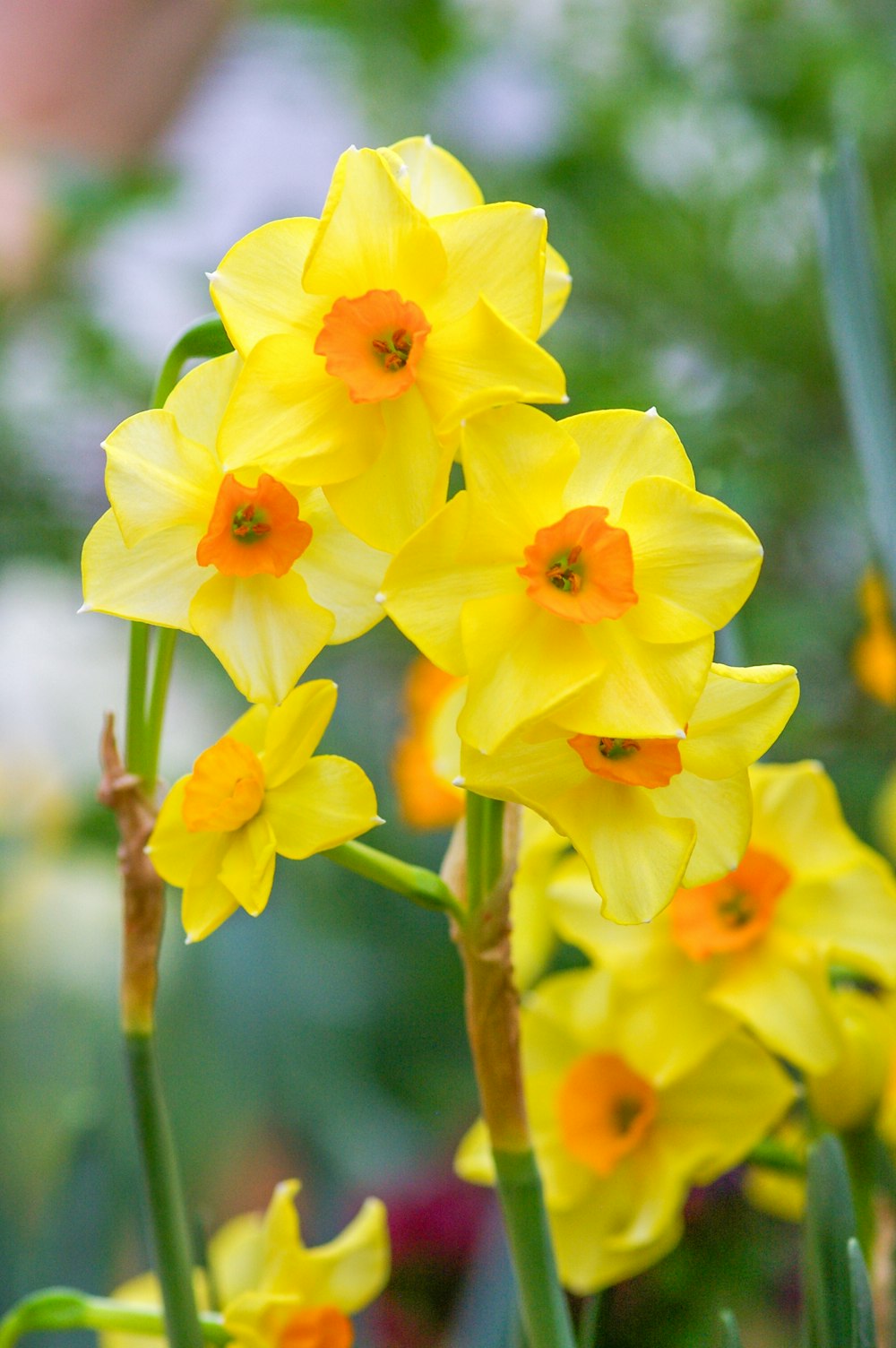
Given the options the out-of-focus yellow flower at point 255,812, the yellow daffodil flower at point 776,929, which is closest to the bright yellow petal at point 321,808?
the out-of-focus yellow flower at point 255,812

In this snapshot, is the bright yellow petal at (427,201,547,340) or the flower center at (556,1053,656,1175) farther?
the flower center at (556,1053,656,1175)

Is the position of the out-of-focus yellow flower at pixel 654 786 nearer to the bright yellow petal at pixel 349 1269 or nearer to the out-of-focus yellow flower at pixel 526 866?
the out-of-focus yellow flower at pixel 526 866

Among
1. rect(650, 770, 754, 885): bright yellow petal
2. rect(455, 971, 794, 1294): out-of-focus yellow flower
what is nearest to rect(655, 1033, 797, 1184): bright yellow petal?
rect(455, 971, 794, 1294): out-of-focus yellow flower

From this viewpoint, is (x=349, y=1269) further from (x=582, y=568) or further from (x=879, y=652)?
(x=879, y=652)

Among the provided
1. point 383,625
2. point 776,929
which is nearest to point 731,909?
point 776,929

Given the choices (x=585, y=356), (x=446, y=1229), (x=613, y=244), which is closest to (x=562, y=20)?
(x=613, y=244)

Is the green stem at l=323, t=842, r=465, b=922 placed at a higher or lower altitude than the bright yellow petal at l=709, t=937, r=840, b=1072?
higher

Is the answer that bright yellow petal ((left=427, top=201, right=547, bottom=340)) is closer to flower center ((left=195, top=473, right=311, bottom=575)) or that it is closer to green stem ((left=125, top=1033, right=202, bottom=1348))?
flower center ((left=195, top=473, right=311, bottom=575))

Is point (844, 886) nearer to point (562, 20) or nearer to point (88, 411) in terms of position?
point (88, 411)
